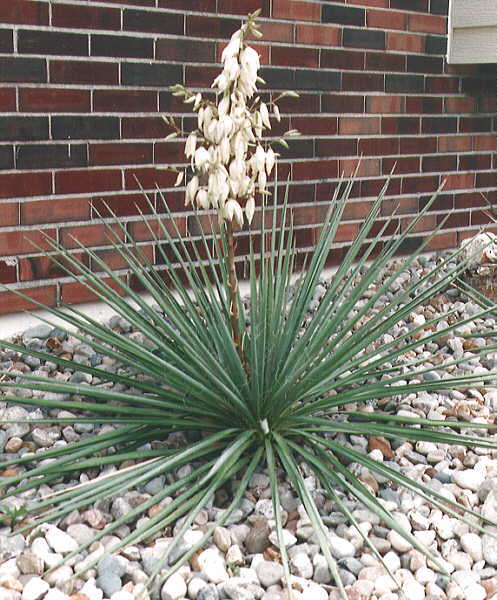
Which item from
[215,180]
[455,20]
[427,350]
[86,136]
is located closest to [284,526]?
[215,180]

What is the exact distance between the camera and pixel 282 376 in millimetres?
2672

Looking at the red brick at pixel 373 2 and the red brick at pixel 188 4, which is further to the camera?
the red brick at pixel 373 2

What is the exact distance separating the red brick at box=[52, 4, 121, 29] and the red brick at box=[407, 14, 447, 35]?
1945 millimetres

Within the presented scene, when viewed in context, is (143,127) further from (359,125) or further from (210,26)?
(359,125)

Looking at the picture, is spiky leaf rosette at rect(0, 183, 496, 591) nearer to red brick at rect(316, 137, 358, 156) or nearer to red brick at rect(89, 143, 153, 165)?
red brick at rect(89, 143, 153, 165)

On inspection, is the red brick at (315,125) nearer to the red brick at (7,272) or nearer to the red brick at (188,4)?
the red brick at (188,4)

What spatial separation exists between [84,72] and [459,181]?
2605 millimetres

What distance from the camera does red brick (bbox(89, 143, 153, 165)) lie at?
3.75m

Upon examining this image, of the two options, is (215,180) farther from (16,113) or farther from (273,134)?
(273,134)

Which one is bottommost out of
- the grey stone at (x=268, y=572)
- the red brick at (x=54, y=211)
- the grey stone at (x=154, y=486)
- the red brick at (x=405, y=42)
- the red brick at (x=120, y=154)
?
the grey stone at (x=268, y=572)

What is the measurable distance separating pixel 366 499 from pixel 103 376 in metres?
0.94

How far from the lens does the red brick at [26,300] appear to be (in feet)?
11.9

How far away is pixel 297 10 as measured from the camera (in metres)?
4.36

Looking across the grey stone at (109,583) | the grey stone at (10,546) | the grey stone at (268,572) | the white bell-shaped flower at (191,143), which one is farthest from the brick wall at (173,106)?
the grey stone at (268,572)
